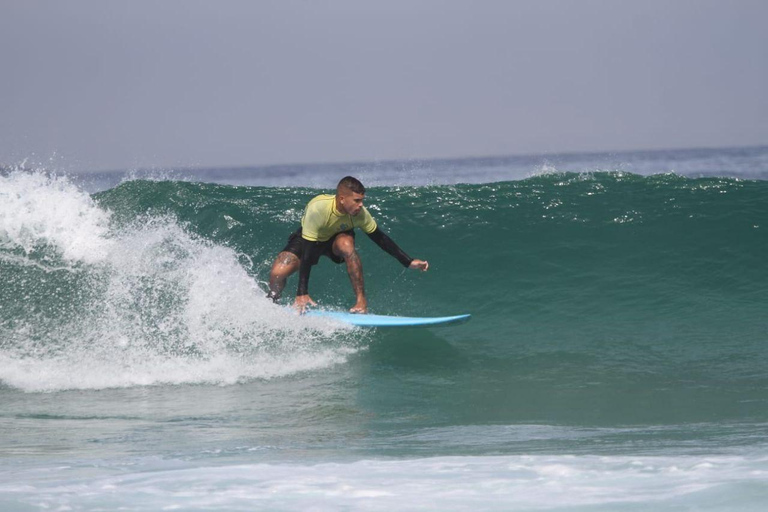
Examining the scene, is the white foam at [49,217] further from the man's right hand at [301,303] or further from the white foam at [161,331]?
the man's right hand at [301,303]

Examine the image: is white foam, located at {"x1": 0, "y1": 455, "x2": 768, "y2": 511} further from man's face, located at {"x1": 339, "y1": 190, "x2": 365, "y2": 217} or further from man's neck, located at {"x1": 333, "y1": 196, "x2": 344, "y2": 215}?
man's neck, located at {"x1": 333, "y1": 196, "x2": 344, "y2": 215}

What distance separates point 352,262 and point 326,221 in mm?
400

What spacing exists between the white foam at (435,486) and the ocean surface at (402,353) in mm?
15

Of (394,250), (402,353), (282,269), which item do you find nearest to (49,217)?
(282,269)

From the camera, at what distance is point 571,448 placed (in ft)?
14.8

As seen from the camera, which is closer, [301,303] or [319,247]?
[301,303]

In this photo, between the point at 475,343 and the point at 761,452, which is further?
the point at 475,343

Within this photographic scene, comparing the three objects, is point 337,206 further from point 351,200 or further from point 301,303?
point 301,303

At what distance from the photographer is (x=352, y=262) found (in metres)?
7.37

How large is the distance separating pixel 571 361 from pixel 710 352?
1117 mm

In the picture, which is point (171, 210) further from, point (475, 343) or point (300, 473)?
point (300, 473)

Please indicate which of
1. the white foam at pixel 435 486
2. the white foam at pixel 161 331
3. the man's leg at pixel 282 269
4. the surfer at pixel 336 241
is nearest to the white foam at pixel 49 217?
the white foam at pixel 161 331

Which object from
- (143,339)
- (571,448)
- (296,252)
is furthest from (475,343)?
(571,448)

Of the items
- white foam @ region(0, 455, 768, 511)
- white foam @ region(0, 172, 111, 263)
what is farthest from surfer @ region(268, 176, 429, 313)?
white foam @ region(0, 455, 768, 511)
